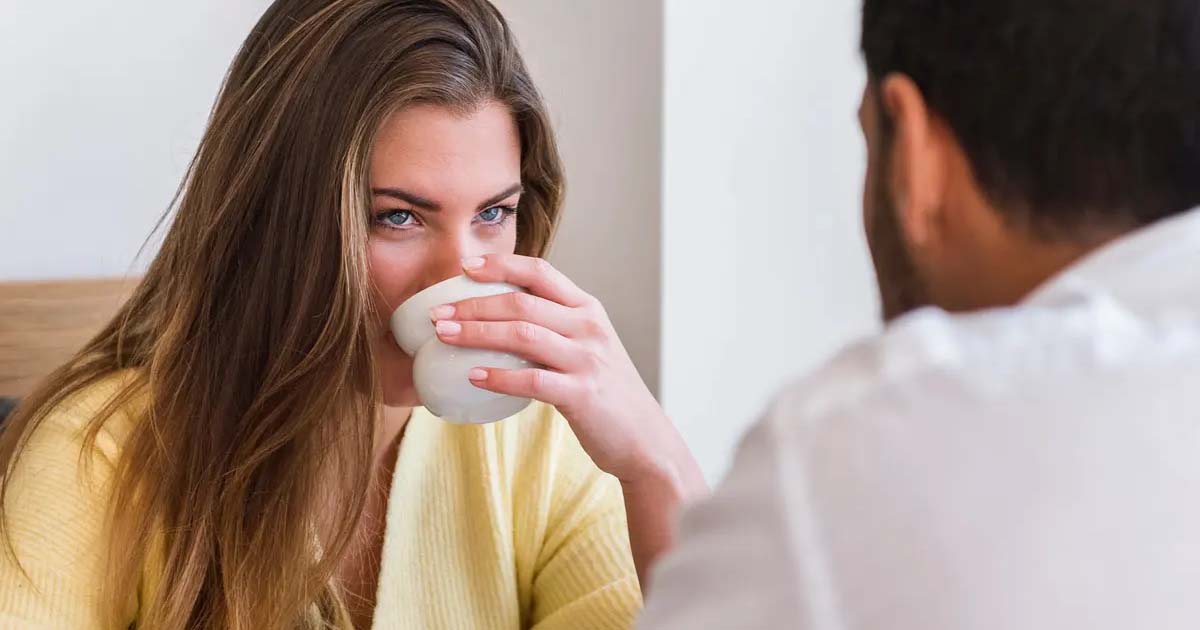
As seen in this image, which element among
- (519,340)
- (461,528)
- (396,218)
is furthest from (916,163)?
(461,528)

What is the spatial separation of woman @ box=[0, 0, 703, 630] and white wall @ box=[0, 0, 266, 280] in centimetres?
53

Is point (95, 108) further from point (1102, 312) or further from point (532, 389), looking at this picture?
point (1102, 312)

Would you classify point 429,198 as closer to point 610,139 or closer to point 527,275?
point 527,275

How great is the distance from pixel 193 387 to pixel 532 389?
1.18ft

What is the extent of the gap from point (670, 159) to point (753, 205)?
0.15m

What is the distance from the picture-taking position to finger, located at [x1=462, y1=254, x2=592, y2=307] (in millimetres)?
1140

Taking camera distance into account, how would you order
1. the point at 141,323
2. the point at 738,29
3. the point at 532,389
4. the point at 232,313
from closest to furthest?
the point at 532,389
the point at 232,313
the point at 141,323
the point at 738,29

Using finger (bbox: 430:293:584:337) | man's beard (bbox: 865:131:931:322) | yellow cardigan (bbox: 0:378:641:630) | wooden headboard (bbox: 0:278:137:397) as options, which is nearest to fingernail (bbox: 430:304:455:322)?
finger (bbox: 430:293:584:337)

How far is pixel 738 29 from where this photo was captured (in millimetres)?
1789

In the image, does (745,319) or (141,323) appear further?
(745,319)

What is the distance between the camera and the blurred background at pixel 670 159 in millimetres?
1767

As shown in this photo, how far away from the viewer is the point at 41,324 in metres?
1.67

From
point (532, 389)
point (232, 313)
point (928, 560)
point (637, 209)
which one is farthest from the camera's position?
point (637, 209)

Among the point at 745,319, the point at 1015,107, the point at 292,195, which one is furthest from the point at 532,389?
the point at 745,319
